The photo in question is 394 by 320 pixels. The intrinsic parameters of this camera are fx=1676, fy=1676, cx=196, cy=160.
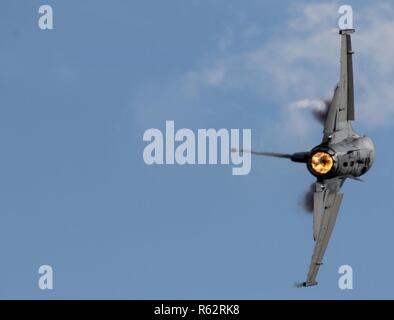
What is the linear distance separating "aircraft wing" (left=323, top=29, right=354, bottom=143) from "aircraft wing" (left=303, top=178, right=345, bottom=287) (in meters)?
5.00

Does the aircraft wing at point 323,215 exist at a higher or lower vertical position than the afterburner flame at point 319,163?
lower

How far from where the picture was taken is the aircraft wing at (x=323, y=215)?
153375 millimetres

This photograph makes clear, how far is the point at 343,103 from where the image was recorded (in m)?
156

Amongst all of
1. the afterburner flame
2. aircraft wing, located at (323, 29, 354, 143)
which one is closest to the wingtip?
aircraft wing, located at (323, 29, 354, 143)

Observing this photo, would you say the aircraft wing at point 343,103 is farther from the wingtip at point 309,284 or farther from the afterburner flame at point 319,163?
the wingtip at point 309,284

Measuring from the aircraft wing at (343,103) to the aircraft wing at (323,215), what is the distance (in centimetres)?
500

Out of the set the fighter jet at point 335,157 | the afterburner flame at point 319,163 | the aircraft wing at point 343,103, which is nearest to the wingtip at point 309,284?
the fighter jet at point 335,157

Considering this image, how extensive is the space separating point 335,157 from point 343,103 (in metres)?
11.5

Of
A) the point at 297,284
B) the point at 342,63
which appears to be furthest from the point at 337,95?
the point at 297,284

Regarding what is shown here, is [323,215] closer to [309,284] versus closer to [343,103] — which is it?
[309,284]

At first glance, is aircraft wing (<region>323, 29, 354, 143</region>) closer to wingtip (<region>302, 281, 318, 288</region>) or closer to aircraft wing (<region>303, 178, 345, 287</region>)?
aircraft wing (<region>303, 178, 345, 287</region>)
